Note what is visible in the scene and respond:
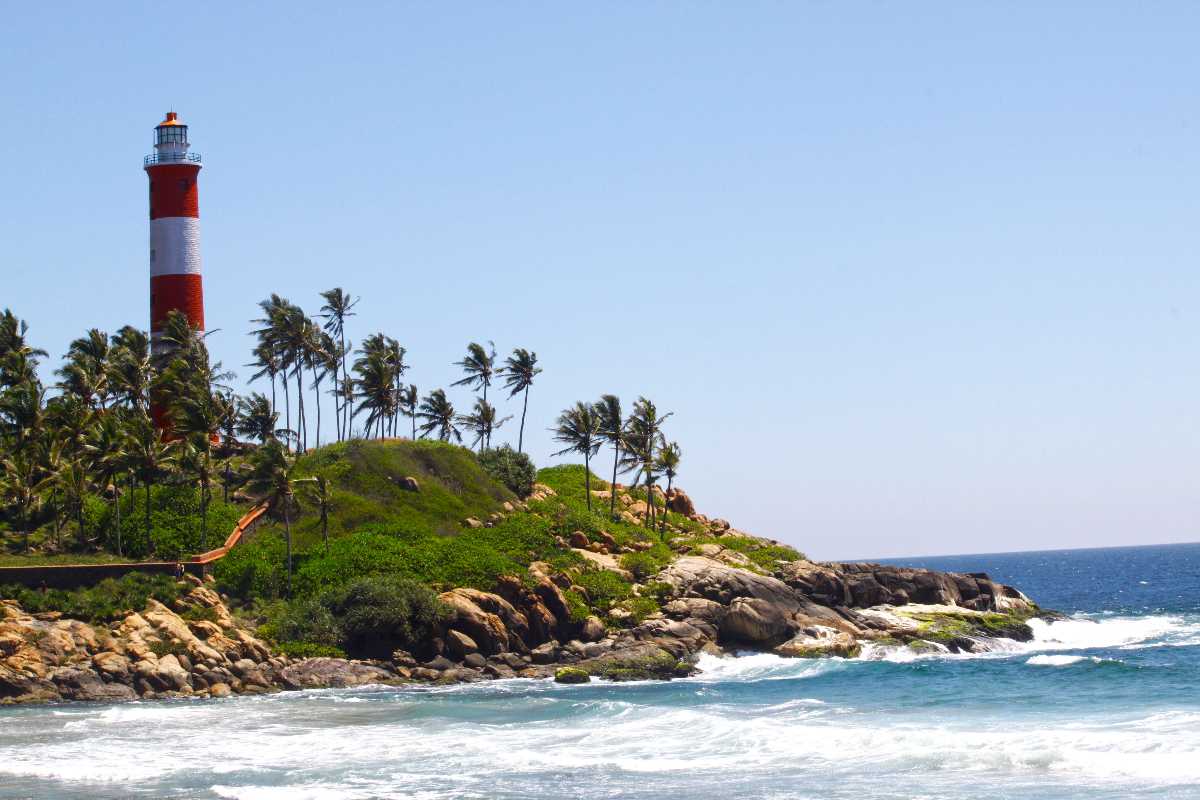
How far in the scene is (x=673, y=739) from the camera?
125ft

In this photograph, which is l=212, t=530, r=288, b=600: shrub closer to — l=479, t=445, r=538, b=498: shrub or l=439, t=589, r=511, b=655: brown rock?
l=439, t=589, r=511, b=655: brown rock

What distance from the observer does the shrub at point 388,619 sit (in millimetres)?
52875

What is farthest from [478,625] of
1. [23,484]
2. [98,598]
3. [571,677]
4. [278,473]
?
[23,484]

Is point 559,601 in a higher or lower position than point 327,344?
lower

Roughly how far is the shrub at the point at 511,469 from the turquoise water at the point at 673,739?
2343 cm

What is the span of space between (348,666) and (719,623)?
1627 cm

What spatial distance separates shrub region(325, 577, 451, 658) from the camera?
52875 millimetres

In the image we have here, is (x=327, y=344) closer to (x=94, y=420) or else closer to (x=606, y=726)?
(x=94, y=420)

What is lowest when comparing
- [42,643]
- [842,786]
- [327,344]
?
[842,786]

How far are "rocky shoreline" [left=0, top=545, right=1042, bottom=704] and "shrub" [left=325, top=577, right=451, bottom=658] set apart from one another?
2.21ft

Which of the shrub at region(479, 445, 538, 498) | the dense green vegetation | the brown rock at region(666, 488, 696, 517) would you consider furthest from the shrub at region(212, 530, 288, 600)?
the brown rock at region(666, 488, 696, 517)

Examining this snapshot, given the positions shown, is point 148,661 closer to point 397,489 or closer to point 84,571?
point 84,571

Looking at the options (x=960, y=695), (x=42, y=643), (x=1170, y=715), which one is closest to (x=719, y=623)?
(x=960, y=695)

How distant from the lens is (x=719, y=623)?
191 ft
